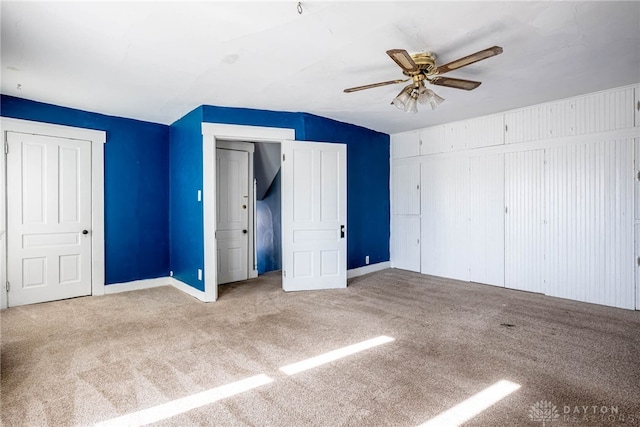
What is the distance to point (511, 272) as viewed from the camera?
479cm

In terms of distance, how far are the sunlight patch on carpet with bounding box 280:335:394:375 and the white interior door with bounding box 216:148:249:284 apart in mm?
2921

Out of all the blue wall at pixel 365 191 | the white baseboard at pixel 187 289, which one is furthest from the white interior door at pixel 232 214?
the blue wall at pixel 365 191

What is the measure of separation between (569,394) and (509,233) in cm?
298

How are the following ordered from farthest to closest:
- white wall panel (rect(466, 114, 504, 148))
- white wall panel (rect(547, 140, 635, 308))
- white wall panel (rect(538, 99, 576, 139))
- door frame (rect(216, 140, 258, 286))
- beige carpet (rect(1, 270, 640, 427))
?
door frame (rect(216, 140, 258, 286)), white wall panel (rect(466, 114, 504, 148)), white wall panel (rect(538, 99, 576, 139)), white wall panel (rect(547, 140, 635, 308)), beige carpet (rect(1, 270, 640, 427))

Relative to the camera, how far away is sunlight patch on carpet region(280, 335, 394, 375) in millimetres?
2508

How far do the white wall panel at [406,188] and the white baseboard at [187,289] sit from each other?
11.8ft

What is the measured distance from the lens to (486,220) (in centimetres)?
504

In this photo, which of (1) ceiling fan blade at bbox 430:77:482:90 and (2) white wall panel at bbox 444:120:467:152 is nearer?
(1) ceiling fan blade at bbox 430:77:482:90

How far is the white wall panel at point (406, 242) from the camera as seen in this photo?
19.4 ft

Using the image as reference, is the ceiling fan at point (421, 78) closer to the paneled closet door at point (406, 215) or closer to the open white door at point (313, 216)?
the open white door at point (313, 216)

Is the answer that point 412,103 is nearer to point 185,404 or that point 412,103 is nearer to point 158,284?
point 185,404

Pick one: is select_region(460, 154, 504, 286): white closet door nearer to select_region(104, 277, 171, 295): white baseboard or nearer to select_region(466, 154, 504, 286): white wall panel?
select_region(466, 154, 504, 286): white wall panel

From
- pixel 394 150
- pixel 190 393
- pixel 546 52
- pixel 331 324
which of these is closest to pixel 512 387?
pixel 331 324

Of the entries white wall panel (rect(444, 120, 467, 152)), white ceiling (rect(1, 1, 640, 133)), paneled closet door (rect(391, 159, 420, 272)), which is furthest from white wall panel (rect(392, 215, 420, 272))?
white ceiling (rect(1, 1, 640, 133))
